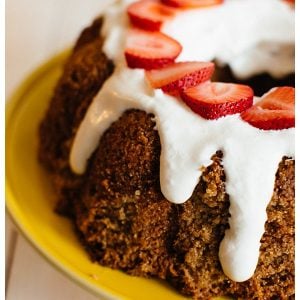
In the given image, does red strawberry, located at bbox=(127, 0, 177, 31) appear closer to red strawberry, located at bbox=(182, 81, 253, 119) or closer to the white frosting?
the white frosting

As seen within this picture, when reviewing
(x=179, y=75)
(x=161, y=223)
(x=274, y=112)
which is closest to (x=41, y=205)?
(x=161, y=223)

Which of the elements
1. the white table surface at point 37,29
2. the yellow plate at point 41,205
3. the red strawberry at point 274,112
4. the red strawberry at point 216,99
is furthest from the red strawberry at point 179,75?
the white table surface at point 37,29

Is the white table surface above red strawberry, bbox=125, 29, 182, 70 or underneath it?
underneath

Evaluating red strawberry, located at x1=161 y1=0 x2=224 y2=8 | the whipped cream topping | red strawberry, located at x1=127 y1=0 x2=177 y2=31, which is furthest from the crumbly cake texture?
red strawberry, located at x1=161 y1=0 x2=224 y2=8

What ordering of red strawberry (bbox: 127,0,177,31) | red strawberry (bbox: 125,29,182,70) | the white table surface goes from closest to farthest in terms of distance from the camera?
red strawberry (bbox: 125,29,182,70) → red strawberry (bbox: 127,0,177,31) → the white table surface

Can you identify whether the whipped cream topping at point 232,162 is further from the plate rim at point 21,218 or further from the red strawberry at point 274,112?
the plate rim at point 21,218

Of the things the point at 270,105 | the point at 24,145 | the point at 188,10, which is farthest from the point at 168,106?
the point at 24,145

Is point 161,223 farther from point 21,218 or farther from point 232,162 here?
point 21,218
